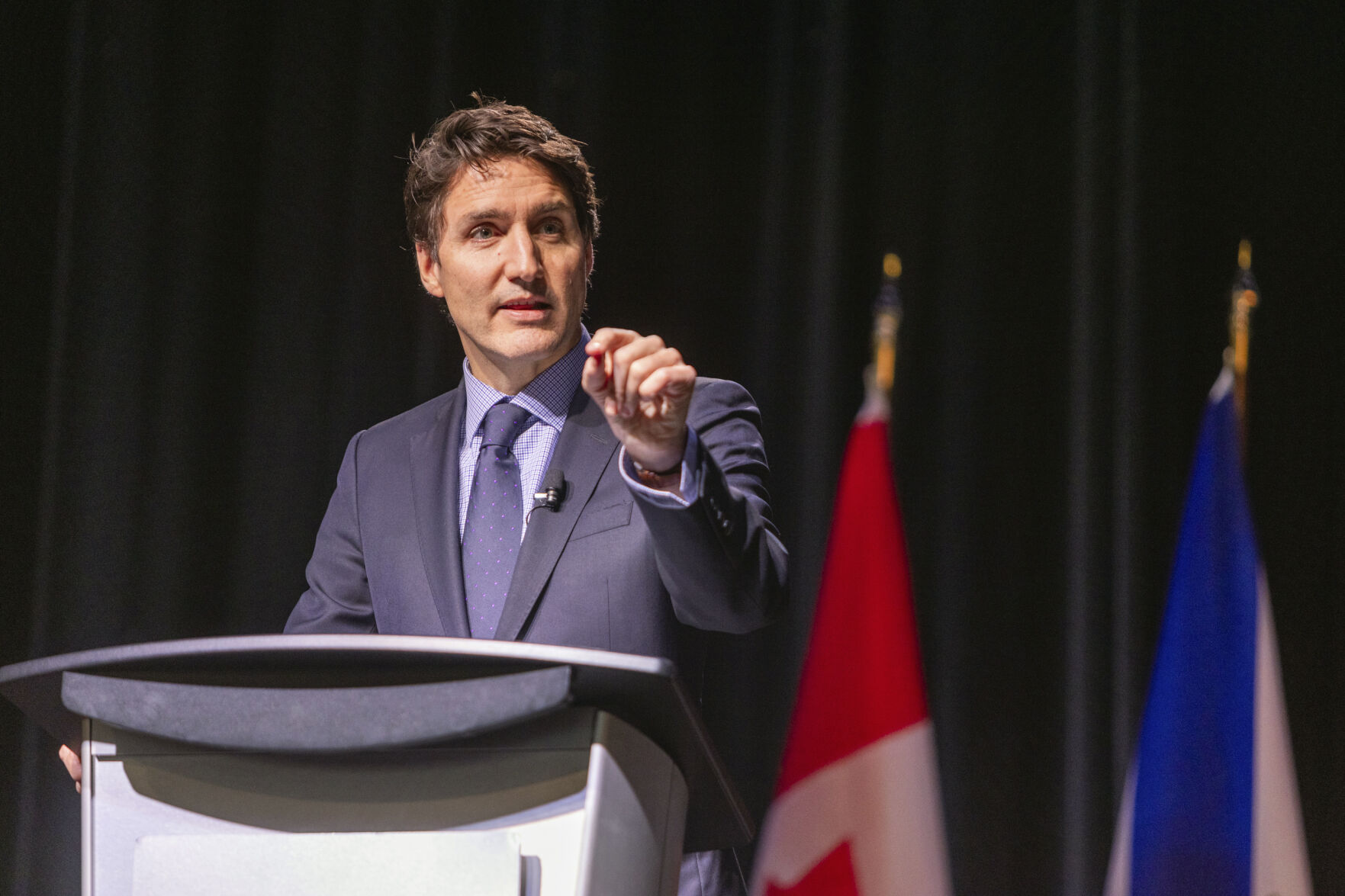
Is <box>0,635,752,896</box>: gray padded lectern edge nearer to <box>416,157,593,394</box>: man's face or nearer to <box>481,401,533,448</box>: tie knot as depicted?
<box>481,401,533,448</box>: tie knot

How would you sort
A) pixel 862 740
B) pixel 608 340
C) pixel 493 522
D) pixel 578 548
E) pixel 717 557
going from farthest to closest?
pixel 862 740 → pixel 493 522 → pixel 578 548 → pixel 717 557 → pixel 608 340

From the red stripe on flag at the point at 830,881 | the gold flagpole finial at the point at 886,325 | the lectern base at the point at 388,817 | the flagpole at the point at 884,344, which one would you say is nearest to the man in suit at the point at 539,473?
the lectern base at the point at 388,817

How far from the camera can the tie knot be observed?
4.83 feet

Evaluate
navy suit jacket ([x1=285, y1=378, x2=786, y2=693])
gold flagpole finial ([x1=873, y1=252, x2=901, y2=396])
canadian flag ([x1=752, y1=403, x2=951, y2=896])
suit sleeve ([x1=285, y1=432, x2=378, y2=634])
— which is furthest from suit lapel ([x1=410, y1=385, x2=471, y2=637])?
gold flagpole finial ([x1=873, y1=252, x2=901, y2=396])

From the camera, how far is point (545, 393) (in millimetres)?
1562

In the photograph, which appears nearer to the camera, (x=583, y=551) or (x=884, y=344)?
(x=583, y=551)

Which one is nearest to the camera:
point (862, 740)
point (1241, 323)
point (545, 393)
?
point (545, 393)

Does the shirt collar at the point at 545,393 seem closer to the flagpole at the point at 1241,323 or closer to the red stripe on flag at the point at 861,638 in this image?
the red stripe on flag at the point at 861,638

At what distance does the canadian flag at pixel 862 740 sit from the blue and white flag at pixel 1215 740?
32 centimetres

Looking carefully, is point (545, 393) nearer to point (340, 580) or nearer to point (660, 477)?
point (340, 580)

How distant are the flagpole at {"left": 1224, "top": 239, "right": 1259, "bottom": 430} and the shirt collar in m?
1.15

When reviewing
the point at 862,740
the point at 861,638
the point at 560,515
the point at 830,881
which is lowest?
the point at 830,881

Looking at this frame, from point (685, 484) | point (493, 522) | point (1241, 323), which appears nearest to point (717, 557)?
point (685, 484)

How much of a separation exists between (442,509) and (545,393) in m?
0.22
